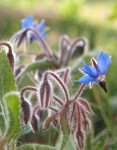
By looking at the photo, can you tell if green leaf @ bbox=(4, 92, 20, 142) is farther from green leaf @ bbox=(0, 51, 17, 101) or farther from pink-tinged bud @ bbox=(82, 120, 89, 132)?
pink-tinged bud @ bbox=(82, 120, 89, 132)

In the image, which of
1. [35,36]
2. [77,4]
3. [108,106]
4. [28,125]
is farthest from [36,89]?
[77,4]

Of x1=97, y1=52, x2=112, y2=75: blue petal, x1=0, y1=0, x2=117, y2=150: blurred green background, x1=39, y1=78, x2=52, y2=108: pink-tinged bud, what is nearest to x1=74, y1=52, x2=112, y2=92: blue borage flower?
x1=97, y1=52, x2=112, y2=75: blue petal

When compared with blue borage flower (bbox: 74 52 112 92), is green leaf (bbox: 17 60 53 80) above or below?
above

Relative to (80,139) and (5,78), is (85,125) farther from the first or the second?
(5,78)

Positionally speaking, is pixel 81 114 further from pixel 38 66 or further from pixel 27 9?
pixel 27 9

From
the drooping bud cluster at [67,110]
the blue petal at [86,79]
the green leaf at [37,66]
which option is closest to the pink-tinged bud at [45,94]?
the drooping bud cluster at [67,110]

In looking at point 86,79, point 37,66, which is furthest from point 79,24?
point 86,79
